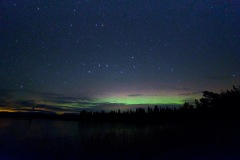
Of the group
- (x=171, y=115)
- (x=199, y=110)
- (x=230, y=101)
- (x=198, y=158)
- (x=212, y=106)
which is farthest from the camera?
(x=171, y=115)

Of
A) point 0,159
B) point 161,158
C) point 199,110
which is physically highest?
point 199,110

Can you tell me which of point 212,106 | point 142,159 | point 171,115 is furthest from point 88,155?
point 171,115

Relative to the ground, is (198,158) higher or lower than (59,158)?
higher

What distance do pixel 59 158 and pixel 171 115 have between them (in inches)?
6069

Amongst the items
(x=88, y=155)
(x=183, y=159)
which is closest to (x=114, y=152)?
(x=88, y=155)

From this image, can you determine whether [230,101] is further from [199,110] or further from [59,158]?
[59,158]

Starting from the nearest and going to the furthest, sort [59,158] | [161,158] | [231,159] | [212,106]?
[231,159] → [161,158] → [59,158] → [212,106]

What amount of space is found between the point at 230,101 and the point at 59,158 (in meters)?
86.3

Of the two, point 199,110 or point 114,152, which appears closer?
point 114,152

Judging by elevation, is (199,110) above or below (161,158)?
above

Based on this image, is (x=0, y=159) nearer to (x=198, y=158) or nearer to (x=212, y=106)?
(x=198, y=158)

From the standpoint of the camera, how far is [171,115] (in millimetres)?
166500

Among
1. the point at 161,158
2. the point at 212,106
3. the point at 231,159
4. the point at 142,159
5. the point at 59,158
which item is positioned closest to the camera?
the point at 231,159

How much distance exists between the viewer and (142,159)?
17.1 meters
